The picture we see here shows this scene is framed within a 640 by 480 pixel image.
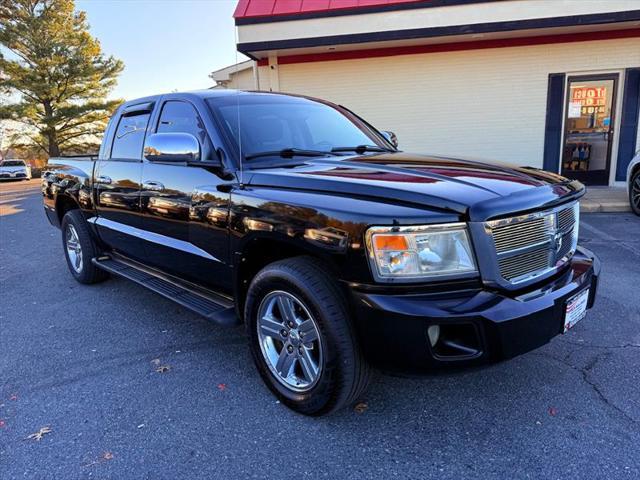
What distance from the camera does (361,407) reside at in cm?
277

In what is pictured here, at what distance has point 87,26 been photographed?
1364 inches

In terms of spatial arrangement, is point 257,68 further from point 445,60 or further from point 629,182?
point 629,182

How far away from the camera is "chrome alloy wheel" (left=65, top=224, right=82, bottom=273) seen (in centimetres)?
516

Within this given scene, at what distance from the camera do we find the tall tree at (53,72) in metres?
31.7

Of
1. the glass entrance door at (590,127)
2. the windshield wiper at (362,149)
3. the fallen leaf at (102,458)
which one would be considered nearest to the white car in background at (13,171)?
the glass entrance door at (590,127)

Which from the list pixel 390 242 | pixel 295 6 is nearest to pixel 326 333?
pixel 390 242

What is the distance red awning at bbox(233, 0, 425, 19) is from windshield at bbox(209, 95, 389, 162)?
23.9ft

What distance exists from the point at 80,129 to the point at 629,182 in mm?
36609

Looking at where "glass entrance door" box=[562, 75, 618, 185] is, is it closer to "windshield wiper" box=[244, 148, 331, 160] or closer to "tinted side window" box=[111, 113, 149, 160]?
"windshield wiper" box=[244, 148, 331, 160]

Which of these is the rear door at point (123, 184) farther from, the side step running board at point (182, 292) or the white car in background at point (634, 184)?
the white car in background at point (634, 184)

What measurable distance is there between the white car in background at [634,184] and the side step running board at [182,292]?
23.8ft

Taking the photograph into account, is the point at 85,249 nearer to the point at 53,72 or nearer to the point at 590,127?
the point at 590,127

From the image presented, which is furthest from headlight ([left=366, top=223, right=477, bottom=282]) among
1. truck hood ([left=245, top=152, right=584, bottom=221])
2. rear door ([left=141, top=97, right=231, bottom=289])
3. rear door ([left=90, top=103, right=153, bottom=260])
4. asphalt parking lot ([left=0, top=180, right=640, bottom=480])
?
rear door ([left=90, top=103, right=153, bottom=260])

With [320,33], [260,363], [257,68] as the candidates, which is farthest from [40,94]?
[260,363]
